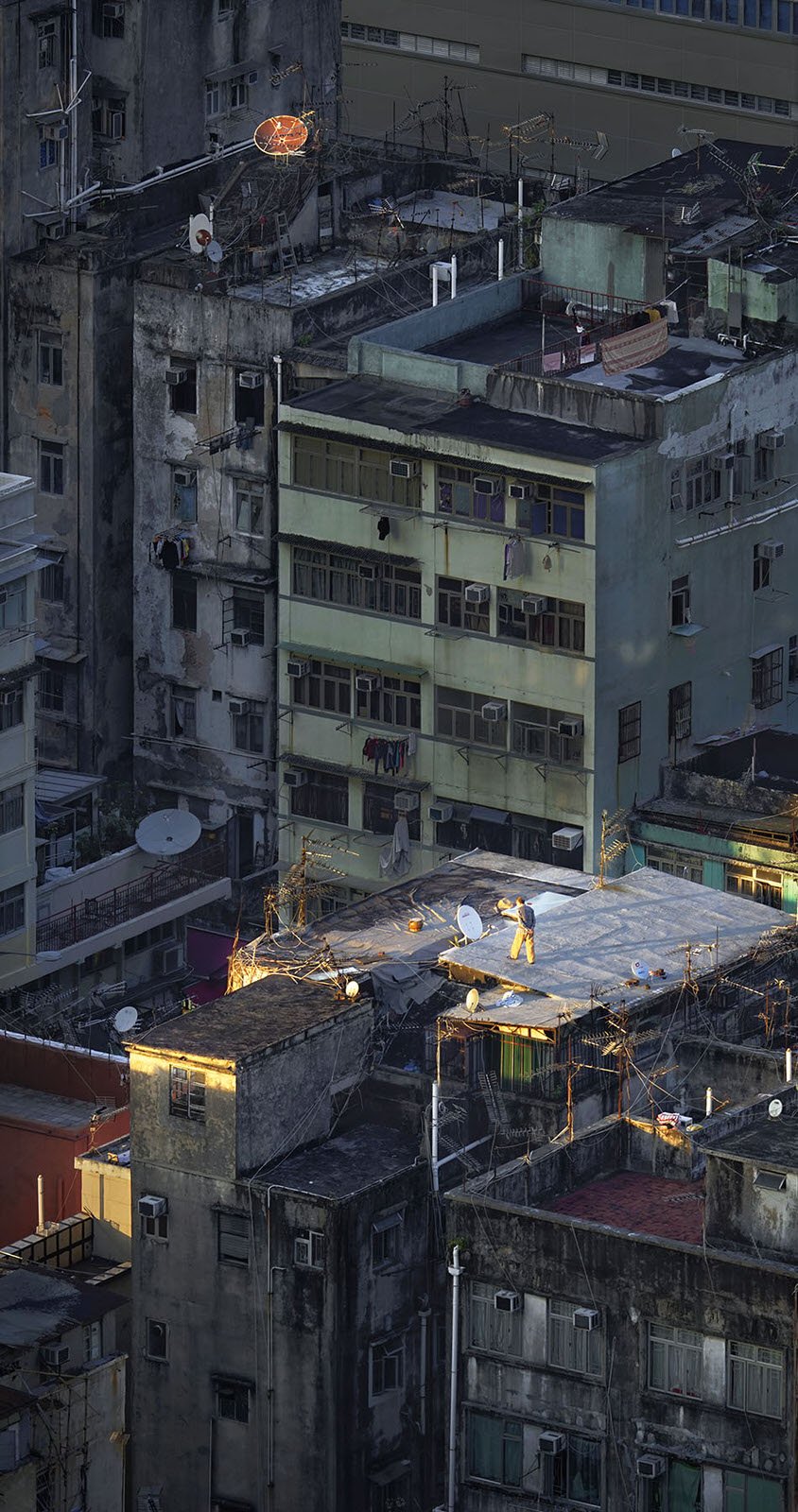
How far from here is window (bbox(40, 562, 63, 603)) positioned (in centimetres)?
14212

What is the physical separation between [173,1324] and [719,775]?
31.5 metres

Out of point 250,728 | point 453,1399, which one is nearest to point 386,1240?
point 453,1399

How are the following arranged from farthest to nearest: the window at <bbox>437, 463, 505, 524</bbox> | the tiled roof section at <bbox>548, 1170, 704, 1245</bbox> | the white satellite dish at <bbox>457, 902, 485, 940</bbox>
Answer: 1. the window at <bbox>437, 463, 505, 524</bbox>
2. the white satellite dish at <bbox>457, 902, 485, 940</bbox>
3. the tiled roof section at <bbox>548, 1170, 704, 1245</bbox>

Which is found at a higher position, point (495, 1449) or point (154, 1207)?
point (154, 1207)

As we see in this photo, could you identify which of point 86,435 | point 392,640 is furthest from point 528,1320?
point 86,435

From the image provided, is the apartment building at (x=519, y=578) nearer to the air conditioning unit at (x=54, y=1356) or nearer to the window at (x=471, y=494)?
the window at (x=471, y=494)

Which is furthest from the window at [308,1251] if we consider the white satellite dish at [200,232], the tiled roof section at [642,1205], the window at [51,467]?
the white satellite dish at [200,232]

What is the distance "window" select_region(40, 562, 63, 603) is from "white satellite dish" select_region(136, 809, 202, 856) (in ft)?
33.3

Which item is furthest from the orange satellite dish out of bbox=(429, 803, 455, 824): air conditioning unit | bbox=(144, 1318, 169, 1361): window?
bbox=(144, 1318, 169, 1361): window

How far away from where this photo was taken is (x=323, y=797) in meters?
136

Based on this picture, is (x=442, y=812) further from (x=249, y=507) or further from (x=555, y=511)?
(x=249, y=507)

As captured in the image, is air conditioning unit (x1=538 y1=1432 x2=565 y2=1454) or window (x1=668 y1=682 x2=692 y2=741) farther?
window (x1=668 y1=682 x2=692 y2=741)

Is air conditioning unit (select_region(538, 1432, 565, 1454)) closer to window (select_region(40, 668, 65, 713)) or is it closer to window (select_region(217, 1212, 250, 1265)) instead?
window (select_region(217, 1212, 250, 1265))

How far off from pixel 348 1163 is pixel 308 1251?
250cm
